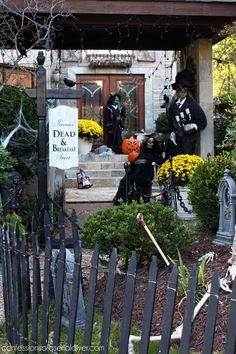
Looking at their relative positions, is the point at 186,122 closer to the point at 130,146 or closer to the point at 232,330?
the point at 130,146

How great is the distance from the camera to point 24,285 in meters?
4.05

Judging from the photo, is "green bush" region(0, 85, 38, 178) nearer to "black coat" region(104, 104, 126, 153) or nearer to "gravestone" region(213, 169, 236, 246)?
"gravestone" region(213, 169, 236, 246)

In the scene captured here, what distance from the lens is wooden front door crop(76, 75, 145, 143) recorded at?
21.5 meters

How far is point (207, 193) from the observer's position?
766cm

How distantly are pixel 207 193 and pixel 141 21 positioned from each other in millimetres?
4349

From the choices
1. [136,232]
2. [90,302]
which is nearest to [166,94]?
[136,232]

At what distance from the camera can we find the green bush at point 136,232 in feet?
18.4

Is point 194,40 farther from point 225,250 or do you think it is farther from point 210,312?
point 210,312

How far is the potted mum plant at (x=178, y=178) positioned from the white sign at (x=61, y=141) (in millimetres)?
1898

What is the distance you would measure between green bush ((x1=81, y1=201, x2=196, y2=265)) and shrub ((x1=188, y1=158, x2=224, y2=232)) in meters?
1.65

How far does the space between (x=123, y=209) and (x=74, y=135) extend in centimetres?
253

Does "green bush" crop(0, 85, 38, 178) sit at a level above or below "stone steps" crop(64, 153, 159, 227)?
above

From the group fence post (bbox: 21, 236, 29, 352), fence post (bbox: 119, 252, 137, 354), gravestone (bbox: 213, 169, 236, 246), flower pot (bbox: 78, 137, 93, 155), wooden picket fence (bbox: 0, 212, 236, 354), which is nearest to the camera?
wooden picket fence (bbox: 0, 212, 236, 354)

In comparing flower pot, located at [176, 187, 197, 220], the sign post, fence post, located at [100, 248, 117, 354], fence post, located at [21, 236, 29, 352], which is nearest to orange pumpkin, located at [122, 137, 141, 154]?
flower pot, located at [176, 187, 197, 220]
